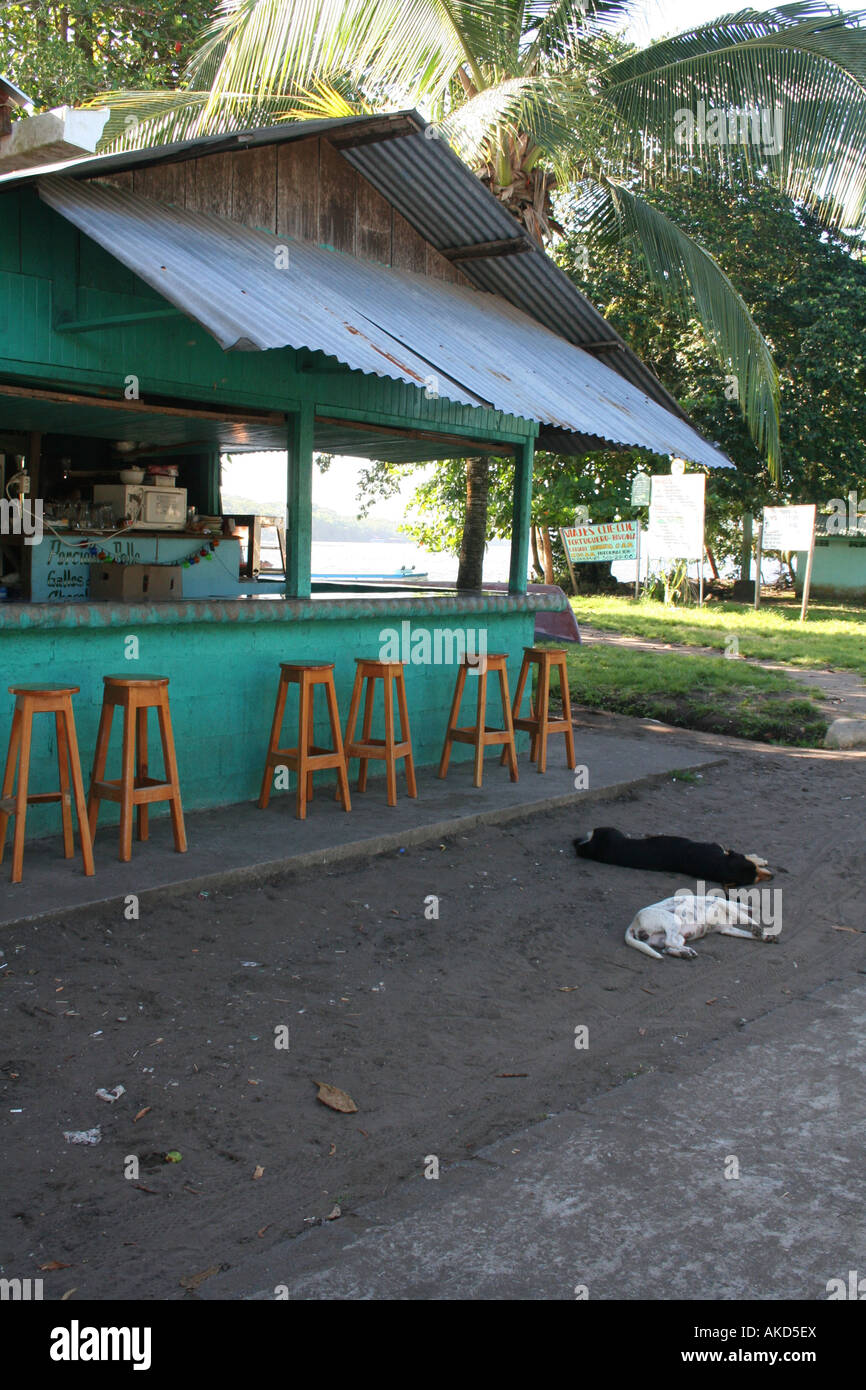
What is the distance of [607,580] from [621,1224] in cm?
2594

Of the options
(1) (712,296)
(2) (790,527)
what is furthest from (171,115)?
(2) (790,527)

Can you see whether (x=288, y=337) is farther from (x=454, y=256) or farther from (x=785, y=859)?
(x=785, y=859)

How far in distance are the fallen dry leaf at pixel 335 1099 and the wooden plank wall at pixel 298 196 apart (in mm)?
5214

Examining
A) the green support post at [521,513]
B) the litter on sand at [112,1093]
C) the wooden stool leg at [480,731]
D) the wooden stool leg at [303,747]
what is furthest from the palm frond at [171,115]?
the litter on sand at [112,1093]

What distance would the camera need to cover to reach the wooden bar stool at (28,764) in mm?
5477

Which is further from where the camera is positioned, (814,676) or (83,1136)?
(814,676)

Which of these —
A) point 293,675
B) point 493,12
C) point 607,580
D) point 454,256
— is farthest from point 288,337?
point 607,580

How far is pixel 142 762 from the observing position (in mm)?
6219

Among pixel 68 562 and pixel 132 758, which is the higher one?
pixel 68 562

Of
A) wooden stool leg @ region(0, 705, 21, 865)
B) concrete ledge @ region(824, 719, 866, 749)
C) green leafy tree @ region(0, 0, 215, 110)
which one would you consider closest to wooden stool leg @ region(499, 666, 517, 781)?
wooden stool leg @ region(0, 705, 21, 865)

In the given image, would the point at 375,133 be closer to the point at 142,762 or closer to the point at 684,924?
the point at 142,762

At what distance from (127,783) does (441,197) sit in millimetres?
4827

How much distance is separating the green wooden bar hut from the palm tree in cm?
150
